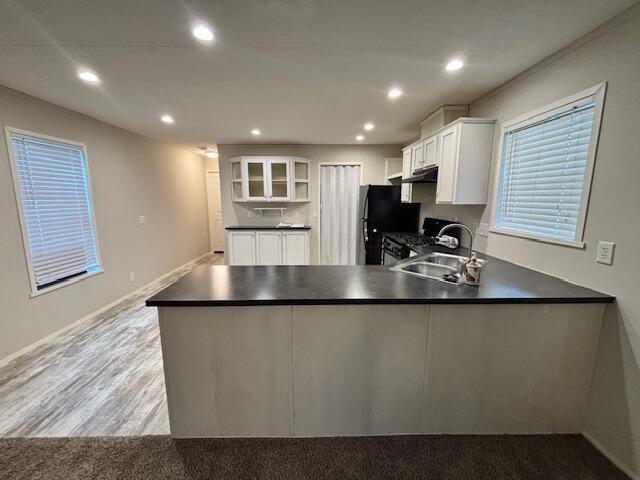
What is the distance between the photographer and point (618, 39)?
4.61 ft

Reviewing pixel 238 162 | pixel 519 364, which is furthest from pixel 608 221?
pixel 238 162

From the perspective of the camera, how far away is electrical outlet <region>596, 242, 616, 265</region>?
55.7 inches

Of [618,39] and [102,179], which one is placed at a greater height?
[618,39]

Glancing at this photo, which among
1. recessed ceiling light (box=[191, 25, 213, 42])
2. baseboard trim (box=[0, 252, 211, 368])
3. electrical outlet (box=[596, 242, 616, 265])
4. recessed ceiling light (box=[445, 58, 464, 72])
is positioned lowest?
baseboard trim (box=[0, 252, 211, 368])

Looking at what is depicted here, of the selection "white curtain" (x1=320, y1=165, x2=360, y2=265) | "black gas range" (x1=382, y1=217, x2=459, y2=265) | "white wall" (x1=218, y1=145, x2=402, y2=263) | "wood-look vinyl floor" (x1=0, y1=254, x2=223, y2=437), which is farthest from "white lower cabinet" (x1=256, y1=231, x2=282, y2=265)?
"wood-look vinyl floor" (x1=0, y1=254, x2=223, y2=437)

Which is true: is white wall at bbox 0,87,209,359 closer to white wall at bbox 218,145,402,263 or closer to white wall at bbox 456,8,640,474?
white wall at bbox 218,145,402,263

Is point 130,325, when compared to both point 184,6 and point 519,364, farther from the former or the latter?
point 519,364

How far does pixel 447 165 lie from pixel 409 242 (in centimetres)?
94

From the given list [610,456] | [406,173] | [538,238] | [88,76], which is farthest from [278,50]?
[610,456]

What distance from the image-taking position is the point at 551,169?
1.81 metres

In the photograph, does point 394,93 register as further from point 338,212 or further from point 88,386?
point 88,386

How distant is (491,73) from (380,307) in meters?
2.11

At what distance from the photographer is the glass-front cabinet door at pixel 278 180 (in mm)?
4569

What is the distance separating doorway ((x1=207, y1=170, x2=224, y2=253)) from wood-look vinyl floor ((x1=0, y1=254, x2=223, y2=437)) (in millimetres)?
3945
